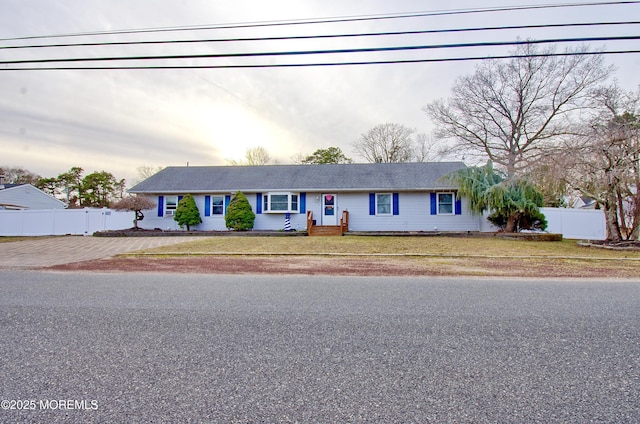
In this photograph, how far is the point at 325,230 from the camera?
18125 millimetres

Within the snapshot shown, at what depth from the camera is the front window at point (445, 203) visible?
61.5 feet

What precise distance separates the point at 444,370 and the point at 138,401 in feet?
7.34

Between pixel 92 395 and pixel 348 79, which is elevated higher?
pixel 348 79

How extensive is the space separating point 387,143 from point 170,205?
80.5 feet

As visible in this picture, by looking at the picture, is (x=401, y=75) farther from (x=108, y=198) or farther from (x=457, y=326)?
(x=108, y=198)

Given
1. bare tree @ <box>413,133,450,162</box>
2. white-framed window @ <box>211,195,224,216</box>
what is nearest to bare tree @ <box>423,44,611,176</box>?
bare tree @ <box>413,133,450,162</box>

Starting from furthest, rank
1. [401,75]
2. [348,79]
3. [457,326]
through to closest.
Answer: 1. [401,75]
2. [348,79]
3. [457,326]

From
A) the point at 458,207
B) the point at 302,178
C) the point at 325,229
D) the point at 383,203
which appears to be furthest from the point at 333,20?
the point at 458,207

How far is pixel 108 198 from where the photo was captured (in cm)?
4309

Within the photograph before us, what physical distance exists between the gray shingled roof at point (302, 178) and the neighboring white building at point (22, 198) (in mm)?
17972

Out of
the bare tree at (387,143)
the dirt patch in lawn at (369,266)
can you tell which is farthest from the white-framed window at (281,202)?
the bare tree at (387,143)

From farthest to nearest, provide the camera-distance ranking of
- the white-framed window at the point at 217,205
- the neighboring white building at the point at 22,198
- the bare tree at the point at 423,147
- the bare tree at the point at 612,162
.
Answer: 1. the bare tree at the point at 423,147
2. the neighboring white building at the point at 22,198
3. the white-framed window at the point at 217,205
4. the bare tree at the point at 612,162

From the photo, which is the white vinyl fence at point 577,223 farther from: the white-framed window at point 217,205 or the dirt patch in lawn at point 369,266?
the white-framed window at point 217,205

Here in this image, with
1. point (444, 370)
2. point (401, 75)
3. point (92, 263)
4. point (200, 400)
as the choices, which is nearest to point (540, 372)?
point (444, 370)
